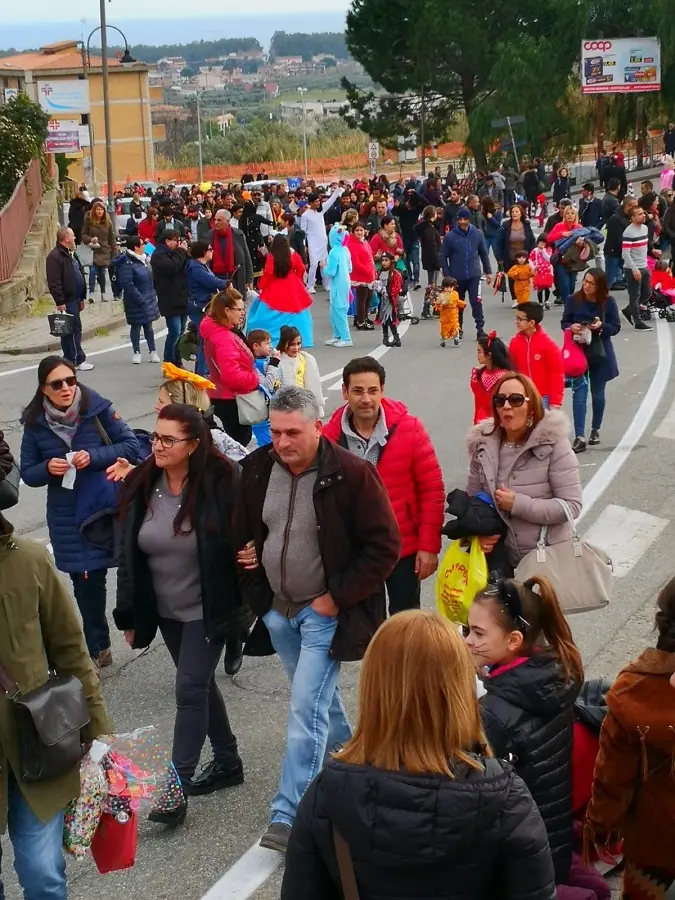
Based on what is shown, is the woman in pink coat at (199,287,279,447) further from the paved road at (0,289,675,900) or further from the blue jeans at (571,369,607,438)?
the blue jeans at (571,369,607,438)

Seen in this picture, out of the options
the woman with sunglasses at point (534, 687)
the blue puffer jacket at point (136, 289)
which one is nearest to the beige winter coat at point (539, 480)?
the woman with sunglasses at point (534, 687)

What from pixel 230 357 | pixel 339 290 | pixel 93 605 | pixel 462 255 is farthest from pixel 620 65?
pixel 93 605

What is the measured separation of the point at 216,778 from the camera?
615 centimetres

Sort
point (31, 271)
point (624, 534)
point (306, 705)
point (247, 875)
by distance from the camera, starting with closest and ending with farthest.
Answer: point (247, 875)
point (306, 705)
point (624, 534)
point (31, 271)

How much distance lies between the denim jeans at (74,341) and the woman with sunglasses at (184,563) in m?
12.3

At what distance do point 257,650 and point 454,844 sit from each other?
9.63 ft

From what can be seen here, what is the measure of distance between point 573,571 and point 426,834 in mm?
3588

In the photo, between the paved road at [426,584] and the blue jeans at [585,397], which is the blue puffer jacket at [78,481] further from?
the blue jeans at [585,397]

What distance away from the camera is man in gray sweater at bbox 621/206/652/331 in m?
19.9

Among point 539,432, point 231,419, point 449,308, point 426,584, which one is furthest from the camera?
point 449,308

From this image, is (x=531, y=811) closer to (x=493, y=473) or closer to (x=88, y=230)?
(x=493, y=473)

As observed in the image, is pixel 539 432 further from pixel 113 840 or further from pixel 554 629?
pixel 113 840

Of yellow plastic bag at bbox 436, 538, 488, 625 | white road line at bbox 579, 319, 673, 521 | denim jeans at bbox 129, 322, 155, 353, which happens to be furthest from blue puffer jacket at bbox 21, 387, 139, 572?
denim jeans at bbox 129, 322, 155, 353

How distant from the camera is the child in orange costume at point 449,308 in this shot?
734 inches
